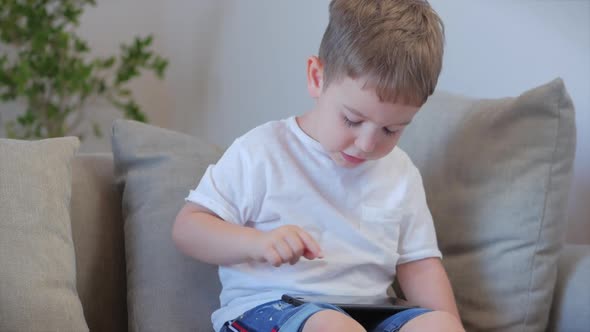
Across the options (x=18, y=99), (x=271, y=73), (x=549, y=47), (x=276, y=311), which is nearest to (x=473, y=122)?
(x=549, y=47)

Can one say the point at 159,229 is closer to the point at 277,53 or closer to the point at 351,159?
the point at 351,159

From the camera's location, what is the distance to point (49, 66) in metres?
2.52

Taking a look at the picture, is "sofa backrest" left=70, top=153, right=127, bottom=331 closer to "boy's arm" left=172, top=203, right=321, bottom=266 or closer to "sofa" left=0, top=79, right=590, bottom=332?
"sofa" left=0, top=79, right=590, bottom=332

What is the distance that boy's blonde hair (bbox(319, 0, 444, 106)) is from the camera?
1224 mm

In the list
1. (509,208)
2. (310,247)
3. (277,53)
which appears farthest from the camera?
(277,53)

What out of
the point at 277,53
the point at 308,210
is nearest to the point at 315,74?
the point at 308,210

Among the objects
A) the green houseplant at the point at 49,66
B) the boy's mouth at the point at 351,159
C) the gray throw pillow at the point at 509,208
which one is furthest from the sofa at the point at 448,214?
the green houseplant at the point at 49,66

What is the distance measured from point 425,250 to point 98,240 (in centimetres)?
60

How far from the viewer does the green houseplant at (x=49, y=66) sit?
2480 millimetres

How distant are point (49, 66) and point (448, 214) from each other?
59.2 inches

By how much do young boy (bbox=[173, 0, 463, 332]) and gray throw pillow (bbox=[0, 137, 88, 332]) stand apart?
0.20m

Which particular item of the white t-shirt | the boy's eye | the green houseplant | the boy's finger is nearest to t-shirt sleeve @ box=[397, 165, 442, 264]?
the white t-shirt

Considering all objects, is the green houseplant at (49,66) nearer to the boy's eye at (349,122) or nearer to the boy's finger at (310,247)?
the boy's eye at (349,122)

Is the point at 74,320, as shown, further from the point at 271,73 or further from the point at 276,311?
the point at 271,73
